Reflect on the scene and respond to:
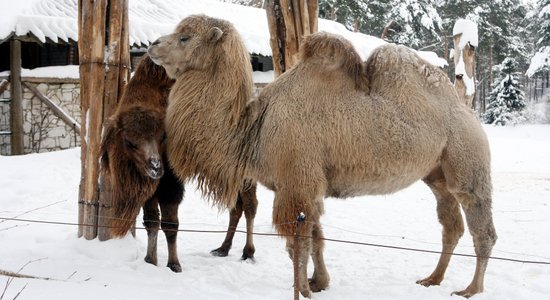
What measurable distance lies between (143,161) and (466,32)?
940 centimetres

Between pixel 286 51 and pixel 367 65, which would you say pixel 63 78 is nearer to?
pixel 286 51

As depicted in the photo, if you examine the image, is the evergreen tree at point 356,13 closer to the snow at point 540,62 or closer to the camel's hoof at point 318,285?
the snow at point 540,62

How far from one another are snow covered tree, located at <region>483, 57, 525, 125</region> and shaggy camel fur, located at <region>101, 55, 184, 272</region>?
98.0 ft

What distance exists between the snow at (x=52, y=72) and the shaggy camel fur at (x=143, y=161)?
10.0 m

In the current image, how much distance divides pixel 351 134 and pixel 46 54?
14.5 metres

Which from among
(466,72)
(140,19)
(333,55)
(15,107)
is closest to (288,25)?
(333,55)

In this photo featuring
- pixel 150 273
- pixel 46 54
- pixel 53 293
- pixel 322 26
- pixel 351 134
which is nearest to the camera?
pixel 53 293

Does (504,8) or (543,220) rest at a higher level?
(504,8)

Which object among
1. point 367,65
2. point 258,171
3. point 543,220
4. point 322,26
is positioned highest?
point 322,26

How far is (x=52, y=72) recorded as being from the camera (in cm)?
1388

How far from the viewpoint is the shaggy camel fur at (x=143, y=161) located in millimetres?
4508

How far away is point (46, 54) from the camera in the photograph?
15930 millimetres

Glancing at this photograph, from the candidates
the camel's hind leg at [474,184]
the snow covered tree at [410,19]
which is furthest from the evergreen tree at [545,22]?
the camel's hind leg at [474,184]

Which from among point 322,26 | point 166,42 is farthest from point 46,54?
point 166,42
